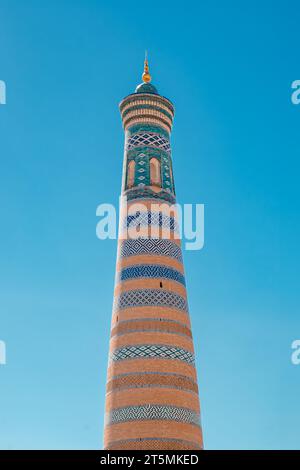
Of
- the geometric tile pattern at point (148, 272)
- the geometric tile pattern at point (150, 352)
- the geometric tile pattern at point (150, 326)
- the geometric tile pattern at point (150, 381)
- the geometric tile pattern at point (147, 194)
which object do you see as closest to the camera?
the geometric tile pattern at point (150, 381)

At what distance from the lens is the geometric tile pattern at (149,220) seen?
1673 centimetres

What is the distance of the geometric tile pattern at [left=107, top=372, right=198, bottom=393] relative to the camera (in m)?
14.5

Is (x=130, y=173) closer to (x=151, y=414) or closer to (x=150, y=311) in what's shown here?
(x=150, y=311)

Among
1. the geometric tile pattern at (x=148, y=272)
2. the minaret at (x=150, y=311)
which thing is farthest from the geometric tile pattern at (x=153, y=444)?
the geometric tile pattern at (x=148, y=272)

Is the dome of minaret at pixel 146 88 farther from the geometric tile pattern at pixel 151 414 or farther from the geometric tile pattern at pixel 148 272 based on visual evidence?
the geometric tile pattern at pixel 151 414

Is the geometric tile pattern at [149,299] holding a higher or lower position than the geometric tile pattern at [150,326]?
higher

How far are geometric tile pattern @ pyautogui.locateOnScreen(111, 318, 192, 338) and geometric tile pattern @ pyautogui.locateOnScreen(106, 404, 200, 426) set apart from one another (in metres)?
1.81

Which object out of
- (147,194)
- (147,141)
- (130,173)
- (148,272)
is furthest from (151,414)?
(147,141)

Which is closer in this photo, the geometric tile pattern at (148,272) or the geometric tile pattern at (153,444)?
the geometric tile pattern at (153,444)

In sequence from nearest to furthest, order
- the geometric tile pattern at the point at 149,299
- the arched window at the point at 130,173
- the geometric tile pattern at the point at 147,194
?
the geometric tile pattern at the point at 149,299 < the geometric tile pattern at the point at 147,194 < the arched window at the point at 130,173

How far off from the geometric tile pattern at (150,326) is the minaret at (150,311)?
23 millimetres

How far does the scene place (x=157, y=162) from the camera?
58.1ft

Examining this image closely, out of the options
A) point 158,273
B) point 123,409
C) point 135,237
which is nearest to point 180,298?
point 158,273

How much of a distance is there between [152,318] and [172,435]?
2.73 metres
